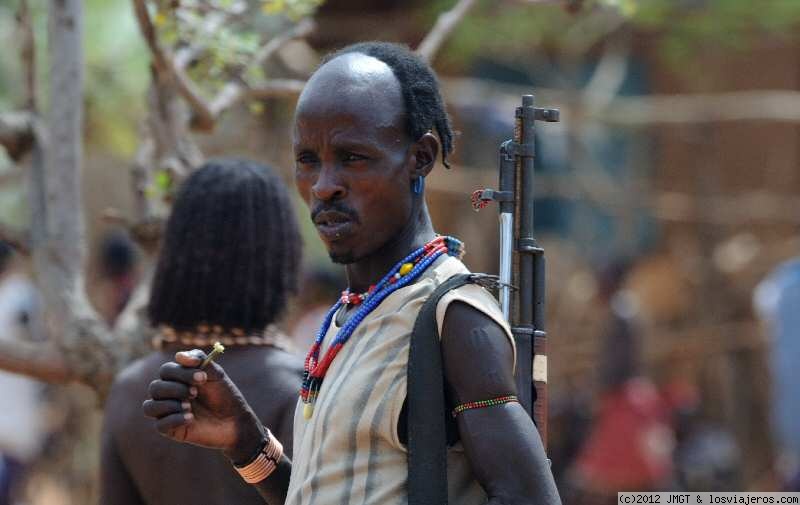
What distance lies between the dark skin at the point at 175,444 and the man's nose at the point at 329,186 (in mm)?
863

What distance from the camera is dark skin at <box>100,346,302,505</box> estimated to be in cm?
314

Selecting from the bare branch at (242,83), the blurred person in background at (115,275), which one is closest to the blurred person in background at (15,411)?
the blurred person in background at (115,275)

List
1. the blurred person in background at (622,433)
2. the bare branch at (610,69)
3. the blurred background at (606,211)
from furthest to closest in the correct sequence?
the bare branch at (610,69) → the blurred background at (606,211) → the blurred person in background at (622,433)

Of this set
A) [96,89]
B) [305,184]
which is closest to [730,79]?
[96,89]

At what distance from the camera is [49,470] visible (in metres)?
9.54

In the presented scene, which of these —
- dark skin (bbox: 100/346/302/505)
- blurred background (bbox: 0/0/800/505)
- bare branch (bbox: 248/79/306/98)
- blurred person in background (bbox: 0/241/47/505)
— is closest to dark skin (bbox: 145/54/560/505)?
dark skin (bbox: 100/346/302/505)

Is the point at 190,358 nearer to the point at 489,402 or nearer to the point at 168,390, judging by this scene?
the point at 168,390

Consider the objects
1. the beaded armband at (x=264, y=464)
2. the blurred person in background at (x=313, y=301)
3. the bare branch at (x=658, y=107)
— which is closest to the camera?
the beaded armband at (x=264, y=464)

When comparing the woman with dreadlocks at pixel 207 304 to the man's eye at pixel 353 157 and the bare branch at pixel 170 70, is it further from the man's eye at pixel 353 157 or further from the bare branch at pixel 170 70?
the man's eye at pixel 353 157

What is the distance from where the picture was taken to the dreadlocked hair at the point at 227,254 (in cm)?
336

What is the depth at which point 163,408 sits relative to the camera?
232 centimetres

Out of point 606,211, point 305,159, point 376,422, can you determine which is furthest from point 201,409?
point 606,211

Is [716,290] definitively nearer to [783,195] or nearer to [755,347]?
[755,347]

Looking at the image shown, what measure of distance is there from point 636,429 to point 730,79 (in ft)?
14.7
